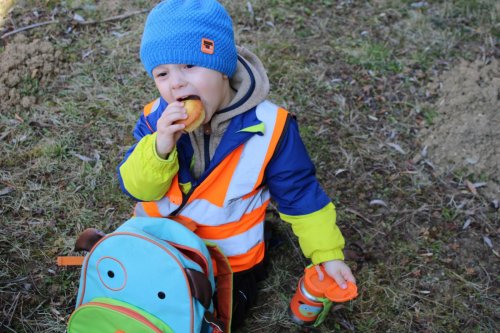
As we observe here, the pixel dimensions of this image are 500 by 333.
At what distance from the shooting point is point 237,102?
2.11 meters

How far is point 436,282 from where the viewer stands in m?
2.89

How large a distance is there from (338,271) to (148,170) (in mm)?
1000

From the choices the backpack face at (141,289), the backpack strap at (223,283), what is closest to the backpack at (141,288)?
the backpack face at (141,289)

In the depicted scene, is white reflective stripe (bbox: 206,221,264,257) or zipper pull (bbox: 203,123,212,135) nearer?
zipper pull (bbox: 203,123,212,135)

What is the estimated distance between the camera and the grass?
9.07ft

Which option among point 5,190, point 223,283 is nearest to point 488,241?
point 223,283

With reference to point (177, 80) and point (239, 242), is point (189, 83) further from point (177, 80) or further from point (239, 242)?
point (239, 242)

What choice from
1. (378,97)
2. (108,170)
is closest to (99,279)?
(108,170)

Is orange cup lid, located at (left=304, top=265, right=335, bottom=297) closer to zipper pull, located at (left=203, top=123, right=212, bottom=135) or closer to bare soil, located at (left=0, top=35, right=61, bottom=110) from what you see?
zipper pull, located at (left=203, top=123, right=212, bottom=135)

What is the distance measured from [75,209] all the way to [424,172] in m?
2.44

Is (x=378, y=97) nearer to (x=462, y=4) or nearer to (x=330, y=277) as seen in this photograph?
(x=462, y=4)

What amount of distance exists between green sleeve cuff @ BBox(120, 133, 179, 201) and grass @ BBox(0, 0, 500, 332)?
100 cm

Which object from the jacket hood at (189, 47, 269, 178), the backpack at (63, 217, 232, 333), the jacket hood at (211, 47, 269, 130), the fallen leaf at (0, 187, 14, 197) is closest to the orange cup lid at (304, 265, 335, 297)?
the backpack at (63, 217, 232, 333)

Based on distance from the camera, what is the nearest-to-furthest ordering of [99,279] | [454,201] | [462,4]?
[99,279]
[454,201]
[462,4]
